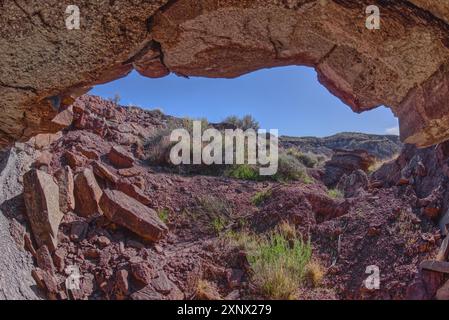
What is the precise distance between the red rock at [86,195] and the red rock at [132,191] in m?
0.50

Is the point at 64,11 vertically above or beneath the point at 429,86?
above

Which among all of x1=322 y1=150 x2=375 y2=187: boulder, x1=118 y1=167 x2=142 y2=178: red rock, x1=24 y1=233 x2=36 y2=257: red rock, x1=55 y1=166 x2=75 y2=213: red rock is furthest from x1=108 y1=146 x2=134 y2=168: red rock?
x1=322 y1=150 x2=375 y2=187: boulder

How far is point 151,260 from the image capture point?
457 cm

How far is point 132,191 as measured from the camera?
5734mm

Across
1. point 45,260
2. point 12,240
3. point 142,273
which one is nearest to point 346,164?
point 142,273

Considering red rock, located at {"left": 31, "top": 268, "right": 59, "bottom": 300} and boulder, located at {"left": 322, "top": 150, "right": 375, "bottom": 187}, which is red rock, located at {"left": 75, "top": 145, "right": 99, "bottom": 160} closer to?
red rock, located at {"left": 31, "top": 268, "right": 59, "bottom": 300}

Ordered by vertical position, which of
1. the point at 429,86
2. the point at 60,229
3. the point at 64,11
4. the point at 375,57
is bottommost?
the point at 60,229

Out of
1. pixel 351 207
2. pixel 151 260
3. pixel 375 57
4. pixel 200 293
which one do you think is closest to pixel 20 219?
pixel 151 260

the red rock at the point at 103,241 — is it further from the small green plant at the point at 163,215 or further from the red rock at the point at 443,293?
the red rock at the point at 443,293

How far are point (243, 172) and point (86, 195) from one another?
394 centimetres

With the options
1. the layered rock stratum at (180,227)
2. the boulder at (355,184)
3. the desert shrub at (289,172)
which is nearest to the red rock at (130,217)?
the layered rock stratum at (180,227)

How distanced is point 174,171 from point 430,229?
4793 millimetres

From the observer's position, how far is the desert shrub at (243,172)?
8.19 meters
